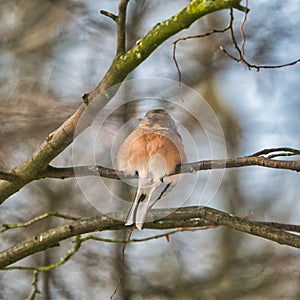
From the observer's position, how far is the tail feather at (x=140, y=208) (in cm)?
235

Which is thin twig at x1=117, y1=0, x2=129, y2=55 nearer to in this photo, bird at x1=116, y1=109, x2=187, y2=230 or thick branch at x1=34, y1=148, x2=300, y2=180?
thick branch at x1=34, y1=148, x2=300, y2=180

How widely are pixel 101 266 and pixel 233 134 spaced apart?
1.61 metres

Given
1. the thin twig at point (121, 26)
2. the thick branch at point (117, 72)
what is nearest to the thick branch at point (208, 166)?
the thick branch at point (117, 72)

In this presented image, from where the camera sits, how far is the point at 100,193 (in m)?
3.46

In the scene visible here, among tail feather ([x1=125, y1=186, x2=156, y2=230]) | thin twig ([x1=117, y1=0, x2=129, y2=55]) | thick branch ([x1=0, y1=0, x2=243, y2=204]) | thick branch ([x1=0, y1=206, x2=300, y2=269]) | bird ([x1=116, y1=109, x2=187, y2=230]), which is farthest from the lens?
bird ([x1=116, y1=109, x2=187, y2=230])

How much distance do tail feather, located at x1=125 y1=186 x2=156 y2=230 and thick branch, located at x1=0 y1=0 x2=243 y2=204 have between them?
39 centimetres

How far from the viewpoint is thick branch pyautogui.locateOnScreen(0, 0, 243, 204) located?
5.58ft

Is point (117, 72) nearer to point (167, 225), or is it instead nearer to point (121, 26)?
point (121, 26)

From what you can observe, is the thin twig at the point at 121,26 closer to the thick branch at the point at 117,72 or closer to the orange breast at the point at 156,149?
the thick branch at the point at 117,72

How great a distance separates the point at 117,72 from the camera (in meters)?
1.91

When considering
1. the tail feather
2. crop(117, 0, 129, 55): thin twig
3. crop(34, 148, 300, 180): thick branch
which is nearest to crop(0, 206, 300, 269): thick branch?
the tail feather

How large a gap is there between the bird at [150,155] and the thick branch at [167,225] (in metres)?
0.08

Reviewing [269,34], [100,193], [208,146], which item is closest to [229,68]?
[269,34]

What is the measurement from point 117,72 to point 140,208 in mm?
708
